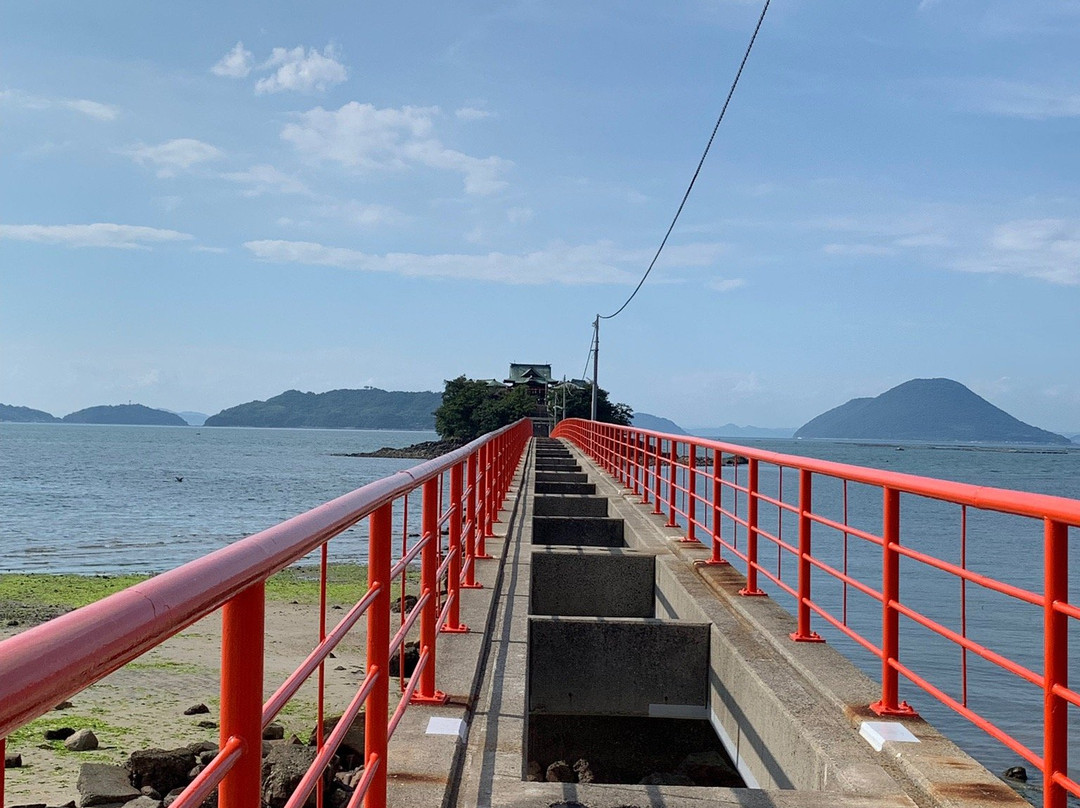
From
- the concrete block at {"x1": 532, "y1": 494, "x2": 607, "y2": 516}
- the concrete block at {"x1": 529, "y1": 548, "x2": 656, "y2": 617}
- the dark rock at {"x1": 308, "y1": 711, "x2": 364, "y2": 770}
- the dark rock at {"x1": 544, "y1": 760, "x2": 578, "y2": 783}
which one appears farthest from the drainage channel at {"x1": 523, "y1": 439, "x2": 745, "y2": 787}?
the concrete block at {"x1": 532, "y1": 494, "x2": 607, "y2": 516}

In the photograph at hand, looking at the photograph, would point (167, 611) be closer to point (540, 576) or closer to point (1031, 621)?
point (540, 576)

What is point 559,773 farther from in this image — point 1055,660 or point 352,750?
point 1055,660

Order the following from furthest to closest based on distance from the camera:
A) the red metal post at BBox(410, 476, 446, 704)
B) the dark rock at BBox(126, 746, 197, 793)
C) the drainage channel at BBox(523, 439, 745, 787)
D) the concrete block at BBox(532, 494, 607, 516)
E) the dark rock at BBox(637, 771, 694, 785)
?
the concrete block at BBox(532, 494, 607, 516) < the drainage channel at BBox(523, 439, 745, 787) < the dark rock at BBox(637, 771, 694, 785) < the dark rock at BBox(126, 746, 197, 793) < the red metal post at BBox(410, 476, 446, 704)

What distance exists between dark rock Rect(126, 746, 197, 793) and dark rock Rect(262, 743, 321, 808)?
3.75ft

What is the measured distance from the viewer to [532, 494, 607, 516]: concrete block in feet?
49.2

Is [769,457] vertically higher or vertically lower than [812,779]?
higher

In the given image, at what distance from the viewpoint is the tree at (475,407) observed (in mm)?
107500

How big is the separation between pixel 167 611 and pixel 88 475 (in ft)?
237

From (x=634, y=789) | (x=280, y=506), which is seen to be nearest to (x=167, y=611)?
(x=634, y=789)

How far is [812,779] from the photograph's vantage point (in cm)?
439

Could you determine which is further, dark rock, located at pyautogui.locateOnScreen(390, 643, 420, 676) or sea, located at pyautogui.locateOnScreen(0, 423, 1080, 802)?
sea, located at pyautogui.locateOnScreen(0, 423, 1080, 802)

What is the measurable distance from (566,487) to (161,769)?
40.6 feet

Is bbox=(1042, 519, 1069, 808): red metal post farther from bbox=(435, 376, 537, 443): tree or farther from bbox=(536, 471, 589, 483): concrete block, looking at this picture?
bbox=(435, 376, 537, 443): tree

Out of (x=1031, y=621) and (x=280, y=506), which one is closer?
(x=1031, y=621)
